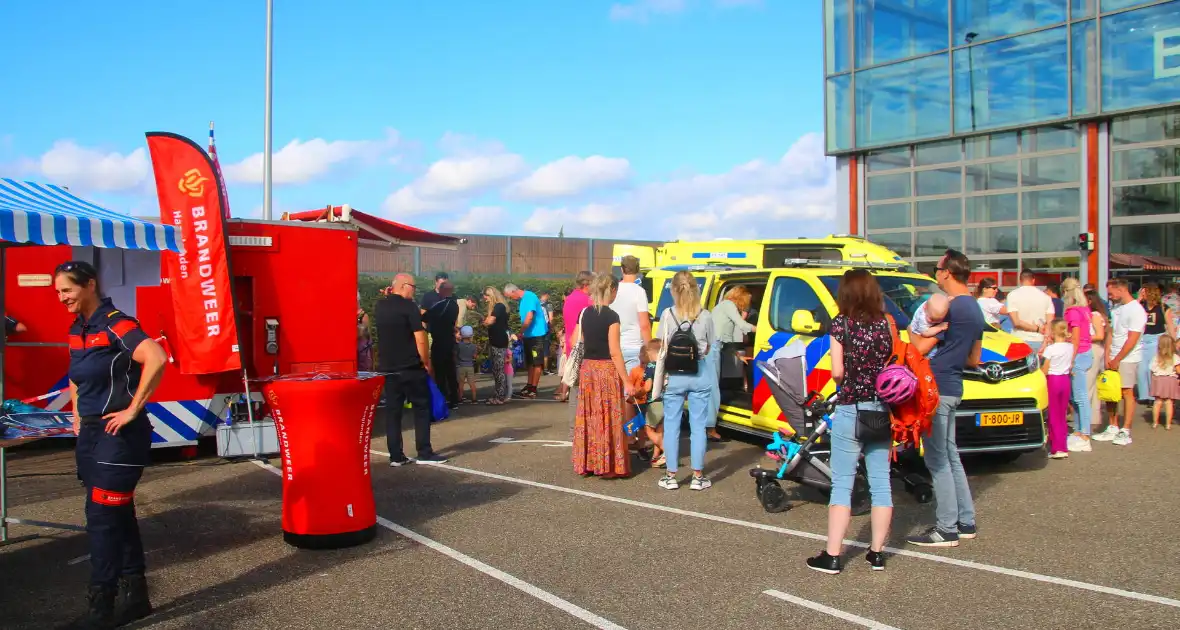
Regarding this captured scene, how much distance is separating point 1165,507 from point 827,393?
2.60 metres

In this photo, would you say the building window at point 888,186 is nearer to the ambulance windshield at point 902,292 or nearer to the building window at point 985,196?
the building window at point 985,196

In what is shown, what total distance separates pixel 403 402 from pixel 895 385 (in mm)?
5187

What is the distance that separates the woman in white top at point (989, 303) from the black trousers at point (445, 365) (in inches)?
270

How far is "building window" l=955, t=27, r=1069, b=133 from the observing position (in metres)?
21.0

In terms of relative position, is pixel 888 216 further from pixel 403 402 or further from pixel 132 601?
pixel 132 601

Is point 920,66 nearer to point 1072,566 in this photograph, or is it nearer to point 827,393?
point 827,393

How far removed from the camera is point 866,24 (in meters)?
24.7

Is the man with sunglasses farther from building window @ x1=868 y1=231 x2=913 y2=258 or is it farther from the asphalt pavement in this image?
building window @ x1=868 y1=231 x2=913 y2=258

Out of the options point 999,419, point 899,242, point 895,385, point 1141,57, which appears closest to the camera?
point 895,385

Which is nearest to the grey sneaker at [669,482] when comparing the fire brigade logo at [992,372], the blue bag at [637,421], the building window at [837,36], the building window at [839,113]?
the blue bag at [637,421]

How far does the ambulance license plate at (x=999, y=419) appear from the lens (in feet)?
27.0

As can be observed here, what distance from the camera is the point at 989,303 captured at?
10070 millimetres

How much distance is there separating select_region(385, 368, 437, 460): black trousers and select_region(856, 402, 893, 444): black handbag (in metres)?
4.81

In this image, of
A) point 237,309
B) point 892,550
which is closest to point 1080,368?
point 892,550
